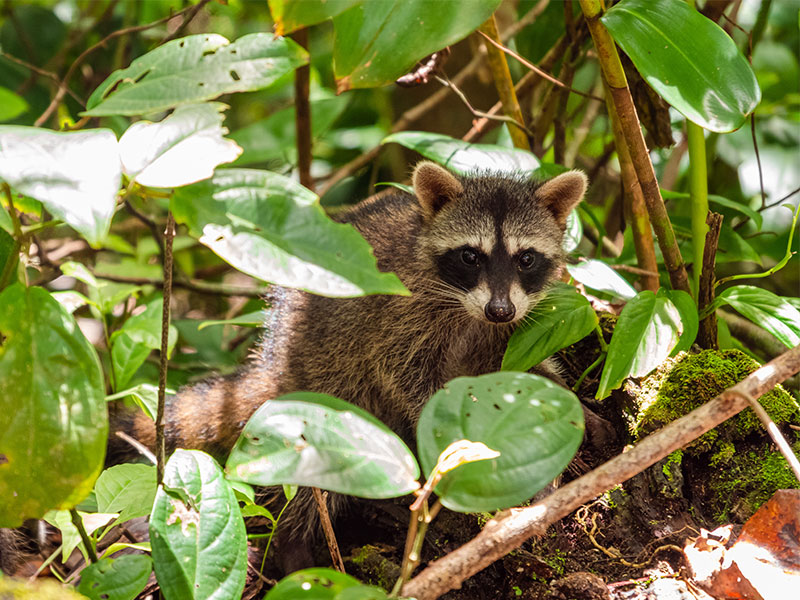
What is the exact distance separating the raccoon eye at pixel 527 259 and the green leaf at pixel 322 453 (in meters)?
1.94

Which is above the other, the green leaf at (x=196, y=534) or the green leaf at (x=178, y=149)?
the green leaf at (x=178, y=149)

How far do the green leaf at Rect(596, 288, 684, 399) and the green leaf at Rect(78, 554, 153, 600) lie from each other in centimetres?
139

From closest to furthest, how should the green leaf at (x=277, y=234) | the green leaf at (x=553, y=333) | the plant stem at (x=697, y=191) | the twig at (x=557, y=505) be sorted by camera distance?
the green leaf at (x=277, y=234), the twig at (x=557, y=505), the green leaf at (x=553, y=333), the plant stem at (x=697, y=191)

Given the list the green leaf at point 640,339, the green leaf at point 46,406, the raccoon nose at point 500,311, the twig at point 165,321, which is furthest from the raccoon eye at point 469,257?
the green leaf at point 46,406

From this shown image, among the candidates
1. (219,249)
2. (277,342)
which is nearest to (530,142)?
(277,342)

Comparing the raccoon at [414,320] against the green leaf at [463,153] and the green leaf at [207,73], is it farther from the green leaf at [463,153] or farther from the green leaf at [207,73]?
the green leaf at [207,73]

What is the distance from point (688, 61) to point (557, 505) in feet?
4.56

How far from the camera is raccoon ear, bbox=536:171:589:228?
130 inches

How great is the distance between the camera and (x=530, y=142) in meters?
4.15

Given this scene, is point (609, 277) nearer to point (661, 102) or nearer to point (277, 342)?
point (661, 102)

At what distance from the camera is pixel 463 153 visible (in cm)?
330

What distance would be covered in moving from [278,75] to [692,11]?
55.9 inches

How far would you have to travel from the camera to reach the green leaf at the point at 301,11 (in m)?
1.67

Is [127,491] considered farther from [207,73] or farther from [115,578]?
[207,73]
